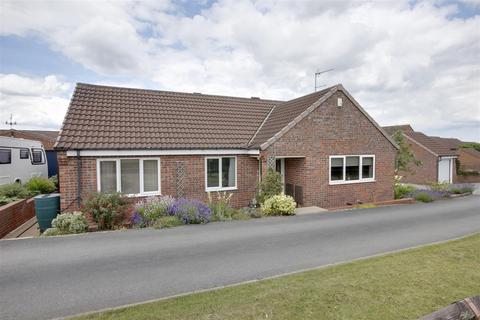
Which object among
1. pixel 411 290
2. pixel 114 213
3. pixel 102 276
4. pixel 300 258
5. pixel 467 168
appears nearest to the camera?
pixel 411 290

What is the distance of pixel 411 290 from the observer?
4.90 m

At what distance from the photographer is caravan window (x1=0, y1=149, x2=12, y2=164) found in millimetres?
13909

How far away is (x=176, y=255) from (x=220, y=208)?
4.18 metres

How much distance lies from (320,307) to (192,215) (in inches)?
251

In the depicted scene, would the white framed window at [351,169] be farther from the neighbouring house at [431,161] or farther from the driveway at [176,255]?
the neighbouring house at [431,161]

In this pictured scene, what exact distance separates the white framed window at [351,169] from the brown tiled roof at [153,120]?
449 cm

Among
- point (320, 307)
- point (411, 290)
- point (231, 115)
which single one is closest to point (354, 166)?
point (231, 115)

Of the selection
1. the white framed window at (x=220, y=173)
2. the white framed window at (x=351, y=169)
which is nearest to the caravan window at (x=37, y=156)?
the white framed window at (x=220, y=173)

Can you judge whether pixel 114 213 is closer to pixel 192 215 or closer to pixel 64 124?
pixel 192 215

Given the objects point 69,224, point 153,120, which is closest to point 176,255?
point 69,224

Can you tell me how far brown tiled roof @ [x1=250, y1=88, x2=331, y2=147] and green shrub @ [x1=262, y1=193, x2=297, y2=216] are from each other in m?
2.68

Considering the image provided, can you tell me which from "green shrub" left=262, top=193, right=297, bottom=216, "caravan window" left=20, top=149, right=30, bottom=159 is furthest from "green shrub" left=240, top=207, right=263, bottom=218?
"caravan window" left=20, top=149, right=30, bottom=159

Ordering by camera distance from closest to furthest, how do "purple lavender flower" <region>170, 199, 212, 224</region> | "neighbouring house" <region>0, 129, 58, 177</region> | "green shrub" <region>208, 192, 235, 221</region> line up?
"purple lavender flower" <region>170, 199, 212, 224</region> → "green shrub" <region>208, 192, 235, 221</region> → "neighbouring house" <region>0, 129, 58, 177</region>

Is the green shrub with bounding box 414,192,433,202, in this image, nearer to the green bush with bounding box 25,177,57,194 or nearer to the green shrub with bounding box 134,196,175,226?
the green shrub with bounding box 134,196,175,226
